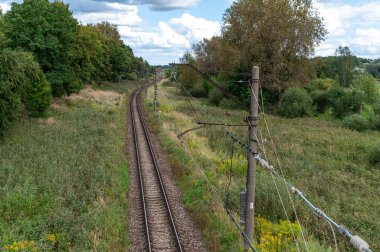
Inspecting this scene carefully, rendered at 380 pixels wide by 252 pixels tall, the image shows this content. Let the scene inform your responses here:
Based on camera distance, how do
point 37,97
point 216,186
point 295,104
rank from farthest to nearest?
point 295,104 → point 37,97 → point 216,186

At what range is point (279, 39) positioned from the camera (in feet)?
157

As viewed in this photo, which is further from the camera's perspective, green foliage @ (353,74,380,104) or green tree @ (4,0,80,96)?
green foliage @ (353,74,380,104)

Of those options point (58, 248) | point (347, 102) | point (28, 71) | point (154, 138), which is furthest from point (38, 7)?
point (347, 102)

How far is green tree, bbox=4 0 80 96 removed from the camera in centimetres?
3784

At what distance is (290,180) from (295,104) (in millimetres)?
32833

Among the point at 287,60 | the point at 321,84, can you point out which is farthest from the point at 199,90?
the point at 287,60

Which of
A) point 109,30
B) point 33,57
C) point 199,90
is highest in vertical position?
point 109,30

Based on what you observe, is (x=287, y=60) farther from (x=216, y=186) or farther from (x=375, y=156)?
(x=216, y=186)

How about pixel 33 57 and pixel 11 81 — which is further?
pixel 33 57

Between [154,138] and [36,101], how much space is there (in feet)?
36.4

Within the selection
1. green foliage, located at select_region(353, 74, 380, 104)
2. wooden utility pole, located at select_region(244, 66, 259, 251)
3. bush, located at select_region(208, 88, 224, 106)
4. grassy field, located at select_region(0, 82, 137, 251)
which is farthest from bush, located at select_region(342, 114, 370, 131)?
wooden utility pole, located at select_region(244, 66, 259, 251)

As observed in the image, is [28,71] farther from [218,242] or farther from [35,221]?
[218,242]

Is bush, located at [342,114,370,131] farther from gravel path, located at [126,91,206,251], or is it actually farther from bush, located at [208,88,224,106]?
gravel path, located at [126,91,206,251]

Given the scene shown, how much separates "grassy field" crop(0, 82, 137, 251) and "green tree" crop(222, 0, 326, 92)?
2650cm
